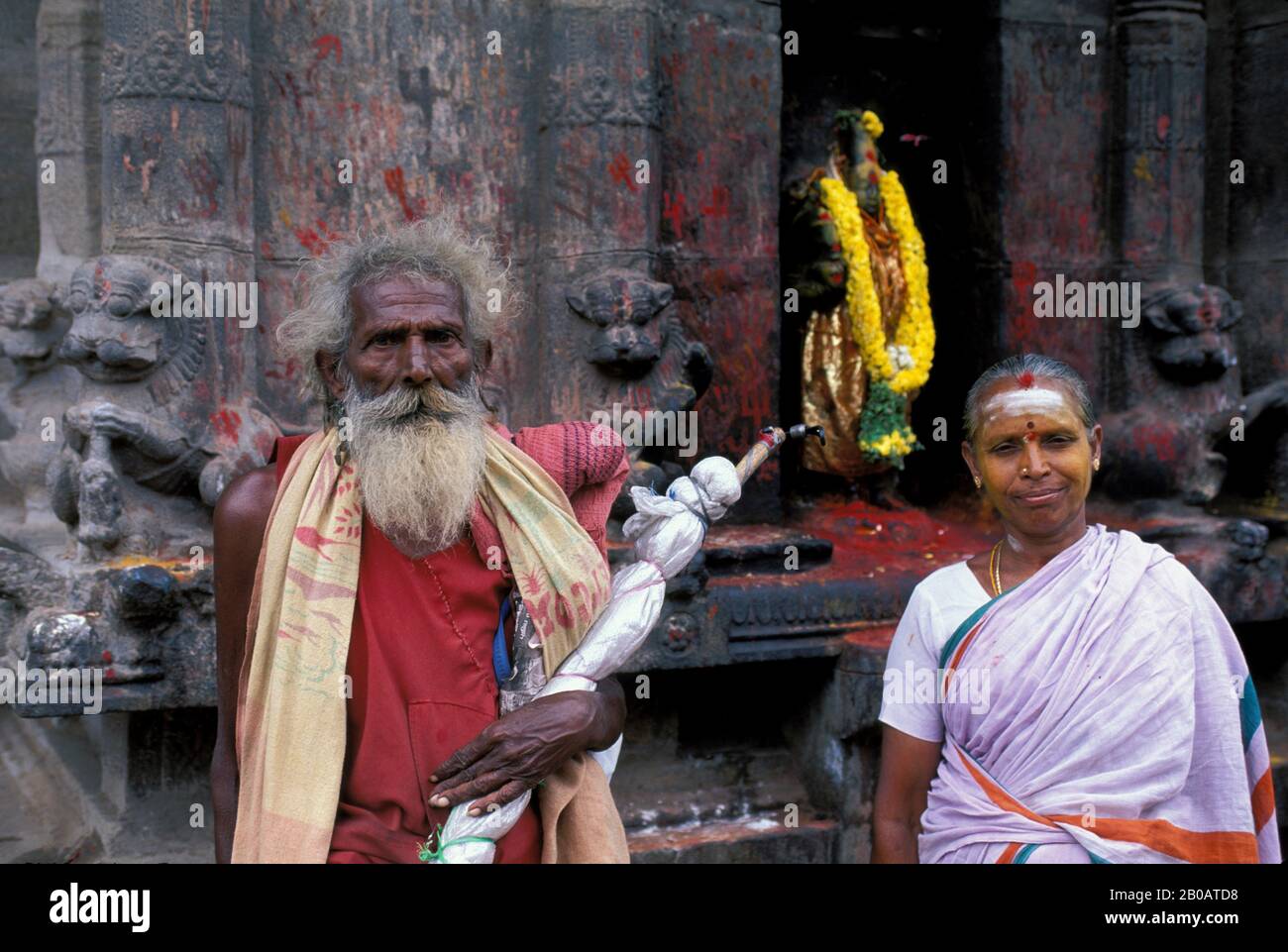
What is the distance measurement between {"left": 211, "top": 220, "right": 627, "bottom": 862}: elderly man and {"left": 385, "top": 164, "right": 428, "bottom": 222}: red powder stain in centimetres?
280

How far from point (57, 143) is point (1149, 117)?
4976 mm

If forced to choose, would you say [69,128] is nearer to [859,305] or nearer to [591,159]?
[591,159]

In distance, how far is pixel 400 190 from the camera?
5.57m

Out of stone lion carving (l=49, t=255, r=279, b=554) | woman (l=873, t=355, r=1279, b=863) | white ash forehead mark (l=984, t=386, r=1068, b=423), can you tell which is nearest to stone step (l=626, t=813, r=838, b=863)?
stone lion carving (l=49, t=255, r=279, b=554)

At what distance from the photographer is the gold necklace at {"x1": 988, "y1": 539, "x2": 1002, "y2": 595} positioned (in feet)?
10.1

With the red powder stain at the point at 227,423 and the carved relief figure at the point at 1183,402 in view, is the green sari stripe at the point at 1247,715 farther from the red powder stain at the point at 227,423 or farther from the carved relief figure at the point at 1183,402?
the carved relief figure at the point at 1183,402

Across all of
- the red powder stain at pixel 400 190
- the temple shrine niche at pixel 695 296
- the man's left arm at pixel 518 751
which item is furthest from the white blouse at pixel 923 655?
the red powder stain at pixel 400 190

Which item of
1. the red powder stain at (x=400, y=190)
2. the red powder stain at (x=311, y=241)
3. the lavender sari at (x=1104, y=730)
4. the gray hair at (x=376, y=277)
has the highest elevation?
the red powder stain at (x=400, y=190)

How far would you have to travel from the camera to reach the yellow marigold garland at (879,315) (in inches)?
256

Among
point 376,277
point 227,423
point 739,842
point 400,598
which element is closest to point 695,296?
point 227,423

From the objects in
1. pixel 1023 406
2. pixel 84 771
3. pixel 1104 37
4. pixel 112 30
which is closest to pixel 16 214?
pixel 112 30

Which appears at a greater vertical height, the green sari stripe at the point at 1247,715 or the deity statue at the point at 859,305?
the deity statue at the point at 859,305

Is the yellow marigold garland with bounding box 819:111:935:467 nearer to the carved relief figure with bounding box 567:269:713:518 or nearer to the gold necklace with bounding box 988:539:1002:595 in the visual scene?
the carved relief figure with bounding box 567:269:713:518

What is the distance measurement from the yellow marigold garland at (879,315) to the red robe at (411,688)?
4088 millimetres
